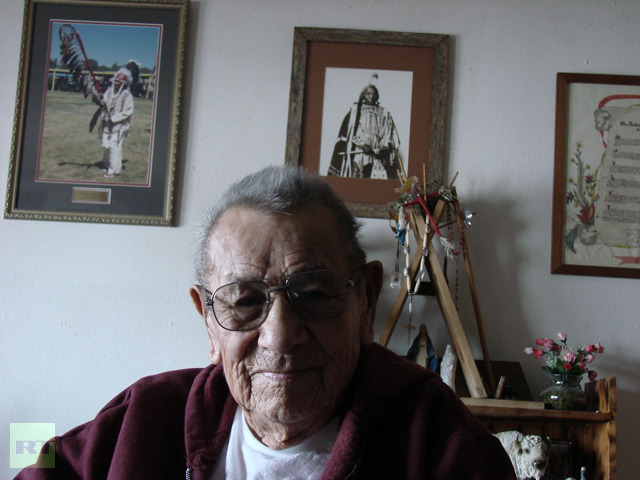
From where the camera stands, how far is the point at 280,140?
1.97 metres

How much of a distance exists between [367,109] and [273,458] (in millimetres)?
1420

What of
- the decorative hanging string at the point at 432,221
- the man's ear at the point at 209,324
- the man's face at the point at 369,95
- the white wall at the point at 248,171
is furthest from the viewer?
the man's face at the point at 369,95

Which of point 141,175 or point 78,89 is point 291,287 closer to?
point 141,175

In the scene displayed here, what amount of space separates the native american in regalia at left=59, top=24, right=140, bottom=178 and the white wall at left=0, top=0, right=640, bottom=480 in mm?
233

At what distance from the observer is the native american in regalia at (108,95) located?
6.59ft

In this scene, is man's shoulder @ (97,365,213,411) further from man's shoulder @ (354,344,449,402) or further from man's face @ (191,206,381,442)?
man's shoulder @ (354,344,449,402)

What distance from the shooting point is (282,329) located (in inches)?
31.7

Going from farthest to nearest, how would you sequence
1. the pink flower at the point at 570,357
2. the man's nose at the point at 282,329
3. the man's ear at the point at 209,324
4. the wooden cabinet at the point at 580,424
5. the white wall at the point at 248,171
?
the white wall at the point at 248,171 < the pink flower at the point at 570,357 < the wooden cabinet at the point at 580,424 < the man's ear at the point at 209,324 < the man's nose at the point at 282,329

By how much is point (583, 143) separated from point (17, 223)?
2158mm

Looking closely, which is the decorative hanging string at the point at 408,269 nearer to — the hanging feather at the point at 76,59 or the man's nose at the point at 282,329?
the man's nose at the point at 282,329

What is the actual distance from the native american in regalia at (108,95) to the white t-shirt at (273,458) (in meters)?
1.41

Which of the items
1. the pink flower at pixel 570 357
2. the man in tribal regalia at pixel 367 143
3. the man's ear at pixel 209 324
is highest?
the man in tribal regalia at pixel 367 143

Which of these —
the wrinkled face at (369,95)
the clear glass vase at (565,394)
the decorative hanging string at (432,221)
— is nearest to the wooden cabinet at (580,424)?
the clear glass vase at (565,394)

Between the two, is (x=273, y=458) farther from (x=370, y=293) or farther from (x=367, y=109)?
(x=367, y=109)
